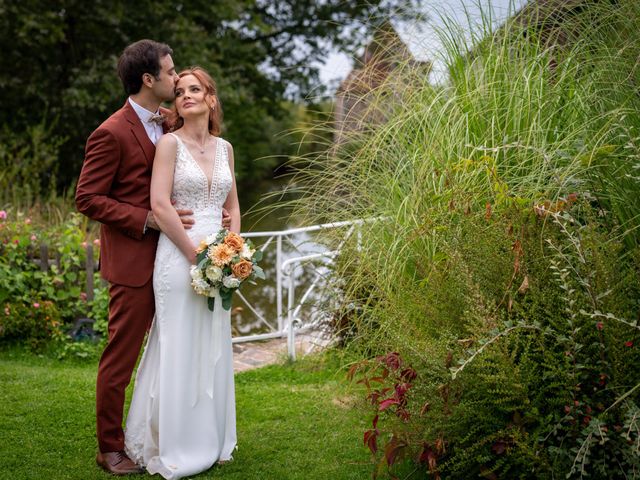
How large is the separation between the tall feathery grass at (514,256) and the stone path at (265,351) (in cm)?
210

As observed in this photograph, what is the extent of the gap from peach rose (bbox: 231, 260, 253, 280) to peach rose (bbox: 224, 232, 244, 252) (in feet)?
0.26

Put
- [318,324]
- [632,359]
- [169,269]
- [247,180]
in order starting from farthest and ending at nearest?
[247,180] < [318,324] < [169,269] < [632,359]

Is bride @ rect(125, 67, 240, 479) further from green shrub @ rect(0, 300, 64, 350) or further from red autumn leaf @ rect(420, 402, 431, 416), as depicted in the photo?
green shrub @ rect(0, 300, 64, 350)

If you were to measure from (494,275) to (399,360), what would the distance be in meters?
0.56

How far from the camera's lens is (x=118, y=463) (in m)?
3.83

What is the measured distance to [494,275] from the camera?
3.22 metres

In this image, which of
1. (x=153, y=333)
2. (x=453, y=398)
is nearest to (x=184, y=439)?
(x=153, y=333)

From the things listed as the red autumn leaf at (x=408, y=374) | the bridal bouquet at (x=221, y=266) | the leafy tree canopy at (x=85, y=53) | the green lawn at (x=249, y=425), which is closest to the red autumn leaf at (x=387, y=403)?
the red autumn leaf at (x=408, y=374)

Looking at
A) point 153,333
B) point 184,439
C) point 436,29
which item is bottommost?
point 184,439

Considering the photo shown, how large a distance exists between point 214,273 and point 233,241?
20 centimetres

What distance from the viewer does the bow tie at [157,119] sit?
3889mm

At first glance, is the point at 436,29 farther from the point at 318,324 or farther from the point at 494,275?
the point at 318,324

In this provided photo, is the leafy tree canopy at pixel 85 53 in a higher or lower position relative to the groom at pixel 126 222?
higher

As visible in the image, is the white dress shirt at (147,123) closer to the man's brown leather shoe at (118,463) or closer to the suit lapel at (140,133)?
the suit lapel at (140,133)
